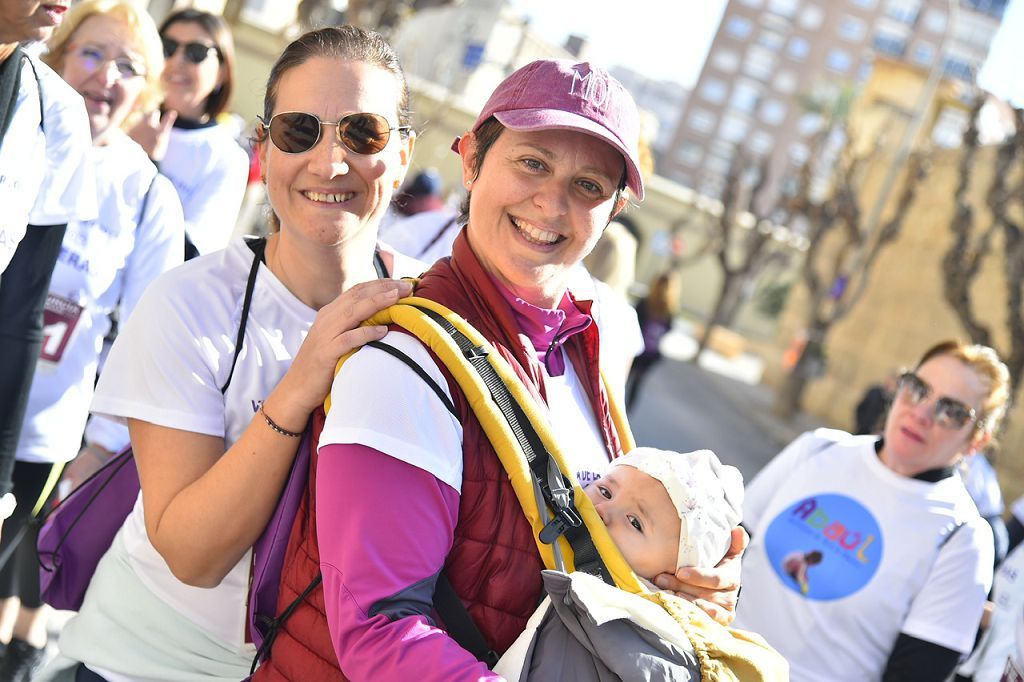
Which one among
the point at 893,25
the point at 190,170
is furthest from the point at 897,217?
the point at 893,25

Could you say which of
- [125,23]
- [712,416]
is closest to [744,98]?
[712,416]

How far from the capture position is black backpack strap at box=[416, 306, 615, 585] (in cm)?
187

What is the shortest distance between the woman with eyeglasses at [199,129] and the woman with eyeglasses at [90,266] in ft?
1.59

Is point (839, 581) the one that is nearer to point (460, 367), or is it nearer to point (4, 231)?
point (460, 367)

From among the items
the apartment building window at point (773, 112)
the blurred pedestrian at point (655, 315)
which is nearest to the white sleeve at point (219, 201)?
the blurred pedestrian at point (655, 315)

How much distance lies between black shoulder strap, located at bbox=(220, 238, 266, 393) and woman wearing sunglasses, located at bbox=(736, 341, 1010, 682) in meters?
2.22

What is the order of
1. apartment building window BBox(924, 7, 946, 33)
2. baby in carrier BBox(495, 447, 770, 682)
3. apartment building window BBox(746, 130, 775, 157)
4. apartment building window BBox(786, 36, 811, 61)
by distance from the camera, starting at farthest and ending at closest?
1. apartment building window BBox(786, 36, 811, 61)
2. apartment building window BBox(746, 130, 775, 157)
3. apartment building window BBox(924, 7, 946, 33)
4. baby in carrier BBox(495, 447, 770, 682)

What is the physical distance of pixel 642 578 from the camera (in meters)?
2.02

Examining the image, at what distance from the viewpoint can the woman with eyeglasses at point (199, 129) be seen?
455 centimetres

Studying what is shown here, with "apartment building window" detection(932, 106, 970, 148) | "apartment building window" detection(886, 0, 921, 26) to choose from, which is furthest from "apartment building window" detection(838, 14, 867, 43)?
"apartment building window" detection(932, 106, 970, 148)

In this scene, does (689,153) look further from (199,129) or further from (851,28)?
(199,129)

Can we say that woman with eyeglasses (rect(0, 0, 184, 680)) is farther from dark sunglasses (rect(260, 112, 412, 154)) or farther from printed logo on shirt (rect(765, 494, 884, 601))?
printed logo on shirt (rect(765, 494, 884, 601))

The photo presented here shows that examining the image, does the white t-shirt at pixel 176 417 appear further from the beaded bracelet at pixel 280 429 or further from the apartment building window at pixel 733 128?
the apartment building window at pixel 733 128

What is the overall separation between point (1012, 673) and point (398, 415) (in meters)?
2.63
